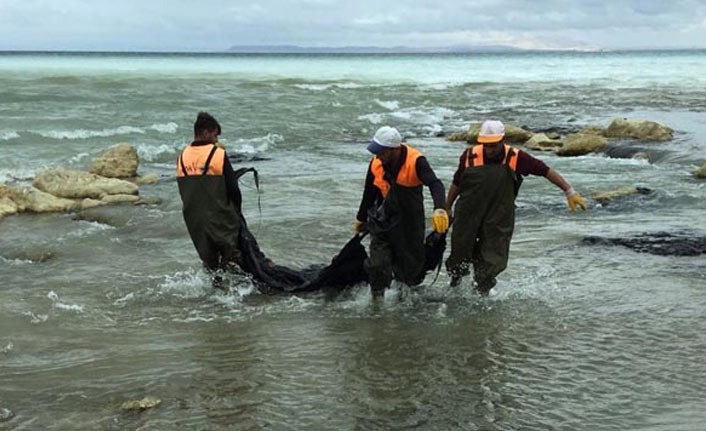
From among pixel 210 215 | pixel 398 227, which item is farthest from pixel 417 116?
pixel 398 227

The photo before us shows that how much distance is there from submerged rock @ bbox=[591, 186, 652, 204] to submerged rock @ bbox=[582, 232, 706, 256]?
2435 millimetres

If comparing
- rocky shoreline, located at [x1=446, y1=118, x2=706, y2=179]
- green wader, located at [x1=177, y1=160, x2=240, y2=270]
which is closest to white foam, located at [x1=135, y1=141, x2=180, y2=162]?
rocky shoreline, located at [x1=446, y1=118, x2=706, y2=179]

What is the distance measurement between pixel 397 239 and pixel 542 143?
558 inches

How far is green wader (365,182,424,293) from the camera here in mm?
6660

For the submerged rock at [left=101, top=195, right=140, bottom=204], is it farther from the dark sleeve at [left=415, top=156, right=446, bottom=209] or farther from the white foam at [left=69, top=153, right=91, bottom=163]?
the dark sleeve at [left=415, top=156, right=446, bottom=209]

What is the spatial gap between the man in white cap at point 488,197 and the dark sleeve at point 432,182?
381 millimetres

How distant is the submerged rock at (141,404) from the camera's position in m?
4.90

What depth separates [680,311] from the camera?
682 centimetres

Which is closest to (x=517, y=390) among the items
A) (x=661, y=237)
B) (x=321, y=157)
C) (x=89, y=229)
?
(x=661, y=237)

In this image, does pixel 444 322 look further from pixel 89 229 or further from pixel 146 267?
pixel 89 229

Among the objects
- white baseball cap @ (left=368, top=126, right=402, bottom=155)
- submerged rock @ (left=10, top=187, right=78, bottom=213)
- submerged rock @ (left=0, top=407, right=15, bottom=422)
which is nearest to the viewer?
submerged rock @ (left=0, top=407, right=15, bottom=422)

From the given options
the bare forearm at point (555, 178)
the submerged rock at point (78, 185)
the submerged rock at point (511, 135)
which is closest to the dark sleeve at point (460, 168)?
the bare forearm at point (555, 178)

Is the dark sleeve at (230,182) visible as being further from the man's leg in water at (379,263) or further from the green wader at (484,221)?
the green wader at (484,221)

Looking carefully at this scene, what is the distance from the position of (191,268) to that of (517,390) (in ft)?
14.4
